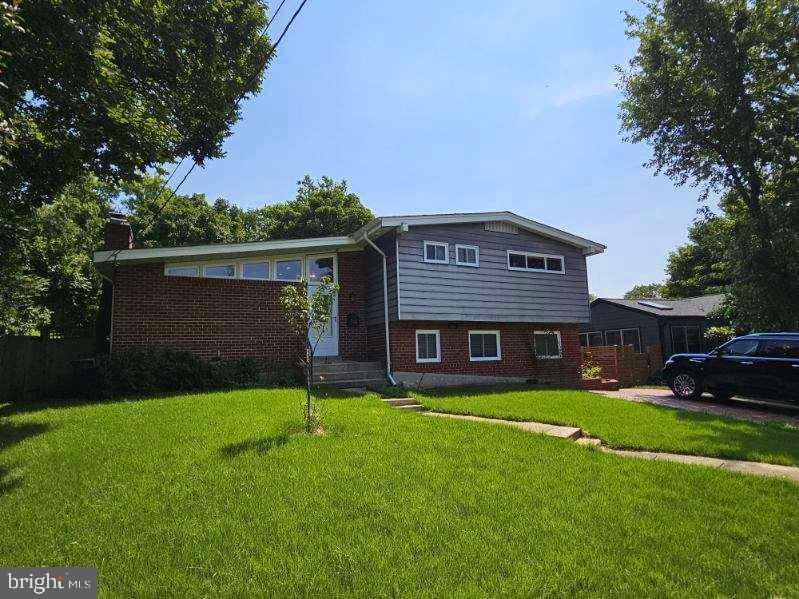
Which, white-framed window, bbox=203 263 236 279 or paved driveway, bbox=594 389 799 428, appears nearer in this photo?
paved driveway, bbox=594 389 799 428

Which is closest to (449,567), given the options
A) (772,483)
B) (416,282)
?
(772,483)

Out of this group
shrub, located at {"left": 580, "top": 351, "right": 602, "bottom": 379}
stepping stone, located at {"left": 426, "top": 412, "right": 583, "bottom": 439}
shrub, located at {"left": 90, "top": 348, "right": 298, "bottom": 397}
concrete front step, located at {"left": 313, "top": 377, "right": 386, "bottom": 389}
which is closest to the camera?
stepping stone, located at {"left": 426, "top": 412, "right": 583, "bottom": 439}

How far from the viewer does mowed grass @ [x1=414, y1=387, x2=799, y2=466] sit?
6586 mm

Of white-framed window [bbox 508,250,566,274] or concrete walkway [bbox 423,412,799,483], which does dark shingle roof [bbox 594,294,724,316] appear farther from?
concrete walkway [bbox 423,412,799,483]

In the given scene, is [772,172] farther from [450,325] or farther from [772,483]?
[772,483]

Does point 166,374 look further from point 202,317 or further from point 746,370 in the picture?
point 746,370

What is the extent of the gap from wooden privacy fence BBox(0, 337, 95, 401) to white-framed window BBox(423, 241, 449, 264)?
9694 millimetres

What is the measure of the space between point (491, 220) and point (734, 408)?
8102 mm

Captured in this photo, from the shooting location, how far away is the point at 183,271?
1245 cm

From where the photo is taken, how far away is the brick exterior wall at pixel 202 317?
11.6m

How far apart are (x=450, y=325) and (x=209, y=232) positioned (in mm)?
21401

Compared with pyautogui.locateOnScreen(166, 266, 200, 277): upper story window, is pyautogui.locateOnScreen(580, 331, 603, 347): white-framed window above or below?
below

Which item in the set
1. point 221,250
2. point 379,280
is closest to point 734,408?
point 379,280

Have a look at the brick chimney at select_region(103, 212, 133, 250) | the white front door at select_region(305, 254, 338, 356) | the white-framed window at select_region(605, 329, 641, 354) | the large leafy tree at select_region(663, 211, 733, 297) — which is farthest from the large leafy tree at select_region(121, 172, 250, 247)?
the large leafy tree at select_region(663, 211, 733, 297)
